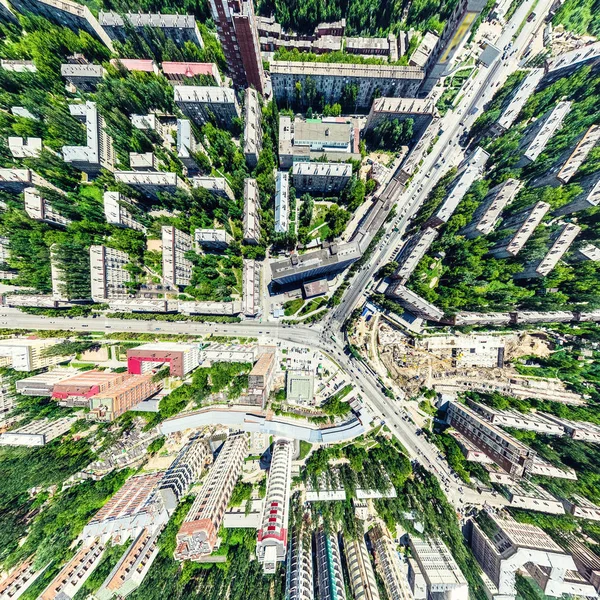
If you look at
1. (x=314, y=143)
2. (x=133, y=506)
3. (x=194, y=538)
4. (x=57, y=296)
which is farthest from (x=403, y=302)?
(x=57, y=296)

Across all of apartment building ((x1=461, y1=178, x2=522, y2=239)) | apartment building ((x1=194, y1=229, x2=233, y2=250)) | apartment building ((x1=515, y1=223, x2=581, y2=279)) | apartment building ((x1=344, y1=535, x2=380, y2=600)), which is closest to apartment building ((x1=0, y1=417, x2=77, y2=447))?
apartment building ((x1=194, y1=229, x2=233, y2=250))

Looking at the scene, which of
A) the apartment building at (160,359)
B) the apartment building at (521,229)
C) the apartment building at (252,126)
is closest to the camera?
the apartment building at (521,229)

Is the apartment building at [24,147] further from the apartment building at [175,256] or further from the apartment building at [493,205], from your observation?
the apartment building at [493,205]

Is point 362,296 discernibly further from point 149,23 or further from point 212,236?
point 149,23

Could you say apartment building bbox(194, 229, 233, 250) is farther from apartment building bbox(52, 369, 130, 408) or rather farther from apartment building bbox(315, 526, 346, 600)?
apartment building bbox(315, 526, 346, 600)

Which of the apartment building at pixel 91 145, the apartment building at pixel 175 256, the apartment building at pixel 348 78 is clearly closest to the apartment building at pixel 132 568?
the apartment building at pixel 175 256

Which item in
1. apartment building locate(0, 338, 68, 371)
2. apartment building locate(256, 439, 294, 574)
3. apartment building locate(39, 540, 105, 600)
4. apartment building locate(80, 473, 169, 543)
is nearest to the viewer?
apartment building locate(256, 439, 294, 574)

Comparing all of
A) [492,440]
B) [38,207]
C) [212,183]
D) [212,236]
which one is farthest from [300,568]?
[38,207]
